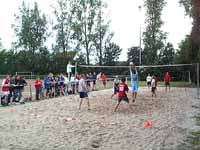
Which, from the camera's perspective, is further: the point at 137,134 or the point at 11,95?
the point at 11,95

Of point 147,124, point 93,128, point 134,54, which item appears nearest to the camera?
point 93,128

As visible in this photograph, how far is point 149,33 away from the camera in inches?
2963

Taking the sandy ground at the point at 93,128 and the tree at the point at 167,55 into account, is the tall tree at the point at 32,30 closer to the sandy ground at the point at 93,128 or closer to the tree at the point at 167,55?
the tree at the point at 167,55

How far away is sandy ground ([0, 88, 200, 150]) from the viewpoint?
1312 centimetres

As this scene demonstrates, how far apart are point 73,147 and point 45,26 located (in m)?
67.5

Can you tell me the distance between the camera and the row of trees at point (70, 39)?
7319 cm

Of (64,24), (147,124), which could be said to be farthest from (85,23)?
(147,124)

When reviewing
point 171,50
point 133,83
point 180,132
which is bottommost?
point 180,132

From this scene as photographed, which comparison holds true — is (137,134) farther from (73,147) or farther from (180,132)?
(73,147)

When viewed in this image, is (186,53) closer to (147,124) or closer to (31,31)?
(31,31)

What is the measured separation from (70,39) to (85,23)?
12.2 ft

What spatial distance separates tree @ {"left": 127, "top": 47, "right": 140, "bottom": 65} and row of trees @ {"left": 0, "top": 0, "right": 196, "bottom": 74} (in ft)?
12.0

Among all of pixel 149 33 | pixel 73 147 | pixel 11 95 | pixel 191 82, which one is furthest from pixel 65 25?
pixel 73 147

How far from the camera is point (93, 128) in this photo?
632 inches
